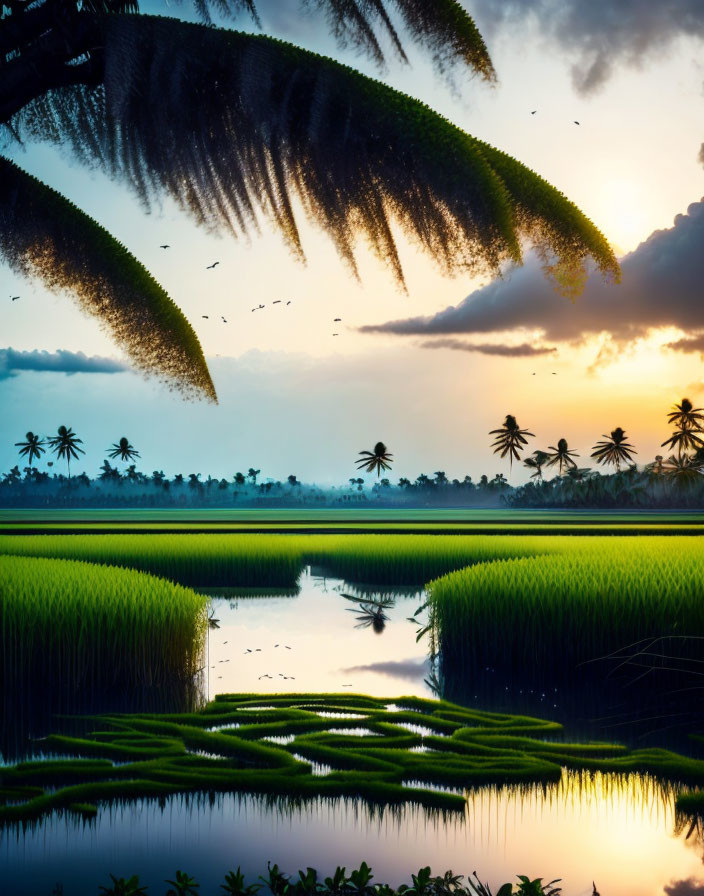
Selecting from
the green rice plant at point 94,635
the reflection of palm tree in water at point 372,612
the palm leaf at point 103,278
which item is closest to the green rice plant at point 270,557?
the reflection of palm tree in water at point 372,612

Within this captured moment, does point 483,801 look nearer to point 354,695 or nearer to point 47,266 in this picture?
point 354,695

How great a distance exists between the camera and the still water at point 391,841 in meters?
4.99

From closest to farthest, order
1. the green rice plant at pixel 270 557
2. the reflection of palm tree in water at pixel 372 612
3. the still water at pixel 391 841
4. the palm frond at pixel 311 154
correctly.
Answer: the palm frond at pixel 311 154
the still water at pixel 391 841
the reflection of palm tree in water at pixel 372 612
the green rice plant at pixel 270 557

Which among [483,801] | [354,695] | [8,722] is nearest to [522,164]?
[483,801]

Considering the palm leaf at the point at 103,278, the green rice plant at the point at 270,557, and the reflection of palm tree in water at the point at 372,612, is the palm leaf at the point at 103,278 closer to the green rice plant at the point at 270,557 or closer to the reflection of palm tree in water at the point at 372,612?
the reflection of palm tree in water at the point at 372,612

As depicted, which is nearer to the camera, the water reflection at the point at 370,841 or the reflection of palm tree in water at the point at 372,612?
the water reflection at the point at 370,841

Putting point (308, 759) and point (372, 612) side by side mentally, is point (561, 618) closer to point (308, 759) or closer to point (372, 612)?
point (308, 759)

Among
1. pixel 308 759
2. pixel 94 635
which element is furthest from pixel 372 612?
pixel 308 759

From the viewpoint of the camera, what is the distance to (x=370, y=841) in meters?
5.40

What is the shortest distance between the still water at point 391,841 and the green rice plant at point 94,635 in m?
4.98

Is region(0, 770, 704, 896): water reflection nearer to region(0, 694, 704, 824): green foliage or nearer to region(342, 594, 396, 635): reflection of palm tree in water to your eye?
region(0, 694, 704, 824): green foliage

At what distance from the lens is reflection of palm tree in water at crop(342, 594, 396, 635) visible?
16.8 metres

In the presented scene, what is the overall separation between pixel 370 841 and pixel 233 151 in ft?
13.5

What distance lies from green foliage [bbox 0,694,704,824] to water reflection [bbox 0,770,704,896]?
17 cm
